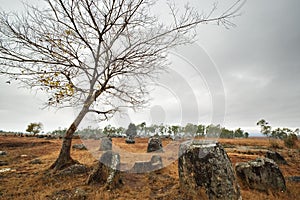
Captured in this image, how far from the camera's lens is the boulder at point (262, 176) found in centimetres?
646

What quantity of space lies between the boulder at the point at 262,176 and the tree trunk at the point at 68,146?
25.8 feet

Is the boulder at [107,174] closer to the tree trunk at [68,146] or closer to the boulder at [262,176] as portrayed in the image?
the tree trunk at [68,146]

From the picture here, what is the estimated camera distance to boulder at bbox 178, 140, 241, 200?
4.91 meters

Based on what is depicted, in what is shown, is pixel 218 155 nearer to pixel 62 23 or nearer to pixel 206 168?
pixel 206 168

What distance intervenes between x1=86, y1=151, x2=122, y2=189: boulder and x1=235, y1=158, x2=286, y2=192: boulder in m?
5.12

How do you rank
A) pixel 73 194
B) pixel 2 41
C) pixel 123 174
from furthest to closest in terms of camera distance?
1. pixel 123 174
2. pixel 2 41
3. pixel 73 194

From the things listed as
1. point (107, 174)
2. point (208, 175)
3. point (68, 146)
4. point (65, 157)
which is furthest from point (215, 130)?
point (65, 157)

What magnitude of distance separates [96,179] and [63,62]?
533 cm

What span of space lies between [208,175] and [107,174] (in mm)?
4119

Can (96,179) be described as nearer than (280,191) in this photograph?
No

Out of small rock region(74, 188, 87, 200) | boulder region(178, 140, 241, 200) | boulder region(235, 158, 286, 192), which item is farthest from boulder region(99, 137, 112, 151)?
boulder region(235, 158, 286, 192)

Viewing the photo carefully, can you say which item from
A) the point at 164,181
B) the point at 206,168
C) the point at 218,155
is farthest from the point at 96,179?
the point at 218,155

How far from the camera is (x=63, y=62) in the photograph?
25.7 feet

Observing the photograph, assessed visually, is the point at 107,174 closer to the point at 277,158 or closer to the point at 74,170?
the point at 74,170
